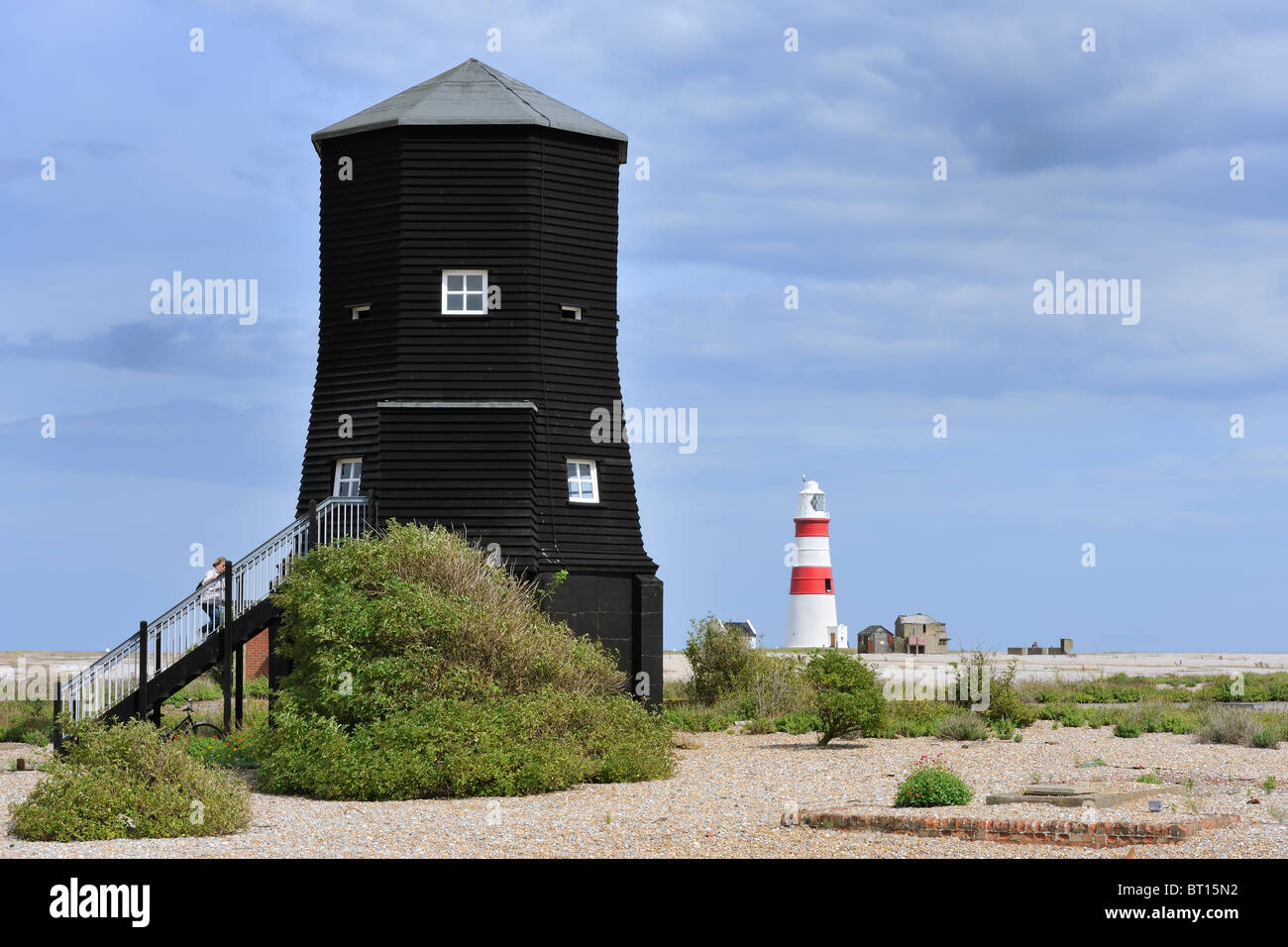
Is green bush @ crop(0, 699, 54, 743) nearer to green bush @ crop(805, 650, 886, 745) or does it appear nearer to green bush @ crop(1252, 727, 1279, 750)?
green bush @ crop(805, 650, 886, 745)

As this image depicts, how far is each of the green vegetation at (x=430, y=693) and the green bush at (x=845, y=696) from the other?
3.94m

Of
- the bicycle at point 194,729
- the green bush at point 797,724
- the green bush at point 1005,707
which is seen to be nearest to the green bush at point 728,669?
the green bush at point 797,724

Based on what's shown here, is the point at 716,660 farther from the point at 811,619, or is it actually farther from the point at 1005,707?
the point at 811,619

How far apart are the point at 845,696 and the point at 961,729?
255 cm

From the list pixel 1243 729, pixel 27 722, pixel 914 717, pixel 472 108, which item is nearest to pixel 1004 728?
pixel 914 717

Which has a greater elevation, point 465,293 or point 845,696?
point 465,293

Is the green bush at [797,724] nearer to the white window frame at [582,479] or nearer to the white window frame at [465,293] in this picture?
the white window frame at [582,479]

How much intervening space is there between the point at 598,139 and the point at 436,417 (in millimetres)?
6924

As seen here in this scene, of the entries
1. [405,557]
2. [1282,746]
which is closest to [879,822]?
[405,557]

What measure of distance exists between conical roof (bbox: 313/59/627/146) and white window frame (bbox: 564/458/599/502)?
6819 millimetres

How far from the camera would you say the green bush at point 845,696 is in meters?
25.1

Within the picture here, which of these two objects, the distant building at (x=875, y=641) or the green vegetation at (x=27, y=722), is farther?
the distant building at (x=875, y=641)

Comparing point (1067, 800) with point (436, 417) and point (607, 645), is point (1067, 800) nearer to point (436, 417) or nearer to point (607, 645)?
point (607, 645)

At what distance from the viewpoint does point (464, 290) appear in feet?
93.6
